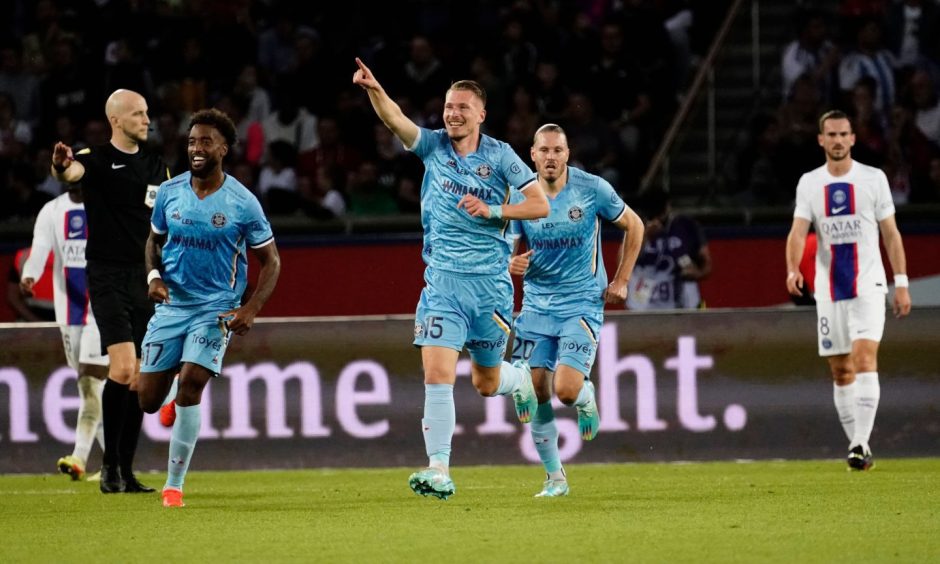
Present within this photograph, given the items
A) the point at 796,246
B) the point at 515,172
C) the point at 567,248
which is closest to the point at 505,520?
the point at 515,172

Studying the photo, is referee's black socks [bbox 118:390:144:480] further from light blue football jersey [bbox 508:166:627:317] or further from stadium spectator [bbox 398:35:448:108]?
stadium spectator [bbox 398:35:448:108]

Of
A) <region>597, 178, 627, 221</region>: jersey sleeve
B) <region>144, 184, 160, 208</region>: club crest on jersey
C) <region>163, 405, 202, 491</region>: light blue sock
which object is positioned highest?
<region>144, 184, 160, 208</region>: club crest on jersey

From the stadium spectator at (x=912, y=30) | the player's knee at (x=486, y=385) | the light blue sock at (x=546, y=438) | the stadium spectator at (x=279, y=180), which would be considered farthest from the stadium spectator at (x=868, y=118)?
the player's knee at (x=486, y=385)

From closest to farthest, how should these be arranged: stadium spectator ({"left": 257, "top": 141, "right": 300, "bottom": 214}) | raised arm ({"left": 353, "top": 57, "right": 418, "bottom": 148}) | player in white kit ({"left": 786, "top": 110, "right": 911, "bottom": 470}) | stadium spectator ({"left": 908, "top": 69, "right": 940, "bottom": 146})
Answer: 1. raised arm ({"left": 353, "top": 57, "right": 418, "bottom": 148})
2. player in white kit ({"left": 786, "top": 110, "right": 911, "bottom": 470})
3. stadium spectator ({"left": 908, "top": 69, "right": 940, "bottom": 146})
4. stadium spectator ({"left": 257, "top": 141, "right": 300, "bottom": 214})

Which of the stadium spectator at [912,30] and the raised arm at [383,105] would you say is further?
the stadium spectator at [912,30]

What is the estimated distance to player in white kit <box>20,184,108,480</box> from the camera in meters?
12.2

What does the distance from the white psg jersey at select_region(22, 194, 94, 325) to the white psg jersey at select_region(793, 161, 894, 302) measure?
5.17 meters

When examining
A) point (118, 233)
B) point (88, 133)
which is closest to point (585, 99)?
point (88, 133)

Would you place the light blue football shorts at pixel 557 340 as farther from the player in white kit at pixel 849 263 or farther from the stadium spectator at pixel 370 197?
the stadium spectator at pixel 370 197

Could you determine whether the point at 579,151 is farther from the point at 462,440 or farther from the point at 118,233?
the point at 118,233

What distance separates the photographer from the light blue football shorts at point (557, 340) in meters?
10.0

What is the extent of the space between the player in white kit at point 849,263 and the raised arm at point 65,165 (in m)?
4.80

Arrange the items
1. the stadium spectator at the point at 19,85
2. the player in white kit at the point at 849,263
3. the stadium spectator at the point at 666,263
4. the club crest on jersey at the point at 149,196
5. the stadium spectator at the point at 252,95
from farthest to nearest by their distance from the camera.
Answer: the stadium spectator at the point at 19,85, the stadium spectator at the point at 252,95, the stadium spectator at the point at 666,263, the player in white kit at the point at 849,263, the club crest on jersey at the point at 149,196

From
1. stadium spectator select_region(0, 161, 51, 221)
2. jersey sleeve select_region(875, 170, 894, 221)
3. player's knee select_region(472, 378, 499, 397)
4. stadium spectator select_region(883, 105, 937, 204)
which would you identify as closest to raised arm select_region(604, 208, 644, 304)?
player's knee select_region(472, 378, 499, 397)
